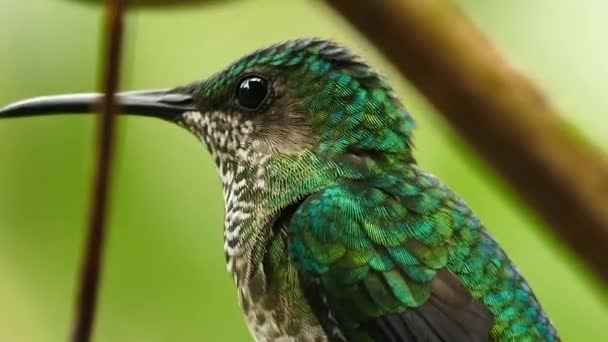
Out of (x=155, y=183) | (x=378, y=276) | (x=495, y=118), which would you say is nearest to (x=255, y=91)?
(x=378, y=276)

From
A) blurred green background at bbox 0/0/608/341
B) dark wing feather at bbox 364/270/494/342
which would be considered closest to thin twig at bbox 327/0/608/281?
dark wing feather at bbox 364/270/494/342

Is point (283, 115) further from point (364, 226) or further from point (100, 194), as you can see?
point (100, 194)

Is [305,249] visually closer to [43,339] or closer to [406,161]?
[406,161]

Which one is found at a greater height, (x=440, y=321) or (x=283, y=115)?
(x=283, y=115)

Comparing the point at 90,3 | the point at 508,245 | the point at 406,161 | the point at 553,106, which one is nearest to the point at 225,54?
the point at 508,245

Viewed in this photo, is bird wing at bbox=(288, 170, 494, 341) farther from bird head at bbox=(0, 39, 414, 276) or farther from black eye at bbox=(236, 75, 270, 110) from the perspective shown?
black eye at bbox=(236, 75, 270, 110)

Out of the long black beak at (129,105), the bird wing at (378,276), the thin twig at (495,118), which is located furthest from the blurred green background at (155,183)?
the thin twig at (495,118)
